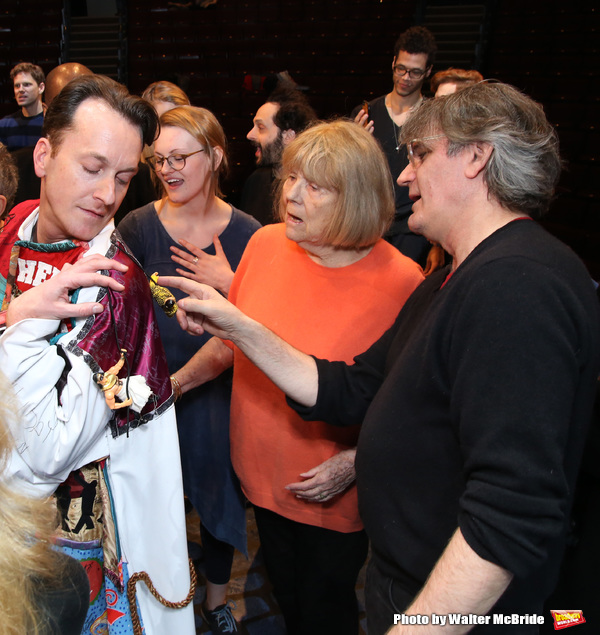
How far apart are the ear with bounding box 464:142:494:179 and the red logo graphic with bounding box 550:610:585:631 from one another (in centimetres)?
127

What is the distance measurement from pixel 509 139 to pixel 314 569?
1.18 m

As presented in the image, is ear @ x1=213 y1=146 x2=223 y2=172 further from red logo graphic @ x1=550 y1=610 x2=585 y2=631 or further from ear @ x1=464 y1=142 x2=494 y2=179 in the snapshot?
red logo graphic @ x1=550 y1=610 x2=585 y2=631

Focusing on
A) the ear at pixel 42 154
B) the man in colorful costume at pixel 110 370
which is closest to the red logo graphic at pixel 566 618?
the man in colorful costume at pixel 110 370

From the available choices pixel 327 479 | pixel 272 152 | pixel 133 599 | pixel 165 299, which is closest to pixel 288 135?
pixel 272 152

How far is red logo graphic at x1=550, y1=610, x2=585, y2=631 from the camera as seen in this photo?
5.05 ft

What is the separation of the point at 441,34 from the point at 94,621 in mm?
8883

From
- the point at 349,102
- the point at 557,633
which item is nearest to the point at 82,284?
the point at 557,633

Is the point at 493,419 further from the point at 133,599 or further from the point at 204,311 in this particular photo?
the point at 133,599

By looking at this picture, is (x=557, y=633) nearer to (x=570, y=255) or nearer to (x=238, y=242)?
(x=570, y=255)

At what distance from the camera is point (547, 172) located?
0.99 m

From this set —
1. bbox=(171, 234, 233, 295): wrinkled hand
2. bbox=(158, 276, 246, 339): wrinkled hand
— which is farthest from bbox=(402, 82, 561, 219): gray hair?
bbox=(171, 234, 233, 295): wrinkled hand

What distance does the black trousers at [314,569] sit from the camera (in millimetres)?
1517

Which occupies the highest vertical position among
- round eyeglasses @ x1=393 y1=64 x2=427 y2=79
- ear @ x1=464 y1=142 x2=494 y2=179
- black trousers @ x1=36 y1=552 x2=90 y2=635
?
round eyeglasses @ x1=393 y1=64 x2=427 y2=79

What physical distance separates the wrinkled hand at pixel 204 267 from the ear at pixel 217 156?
0.35 meters
